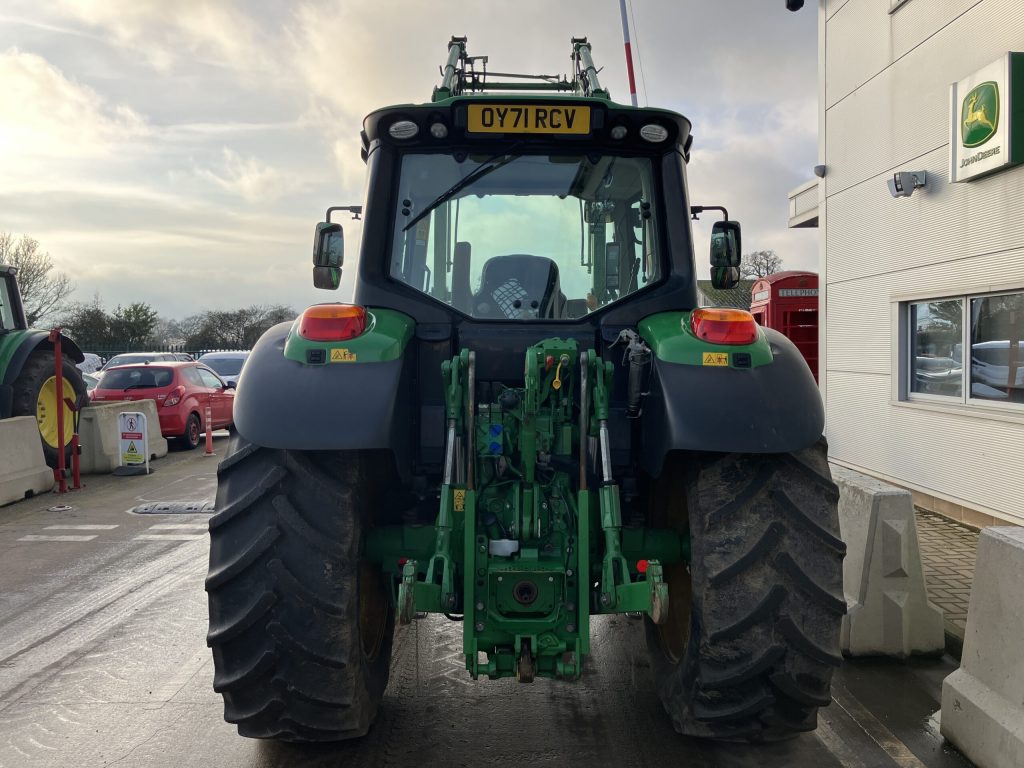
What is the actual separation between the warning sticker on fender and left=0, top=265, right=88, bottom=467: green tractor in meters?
8.90

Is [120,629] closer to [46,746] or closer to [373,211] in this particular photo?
[46,746]

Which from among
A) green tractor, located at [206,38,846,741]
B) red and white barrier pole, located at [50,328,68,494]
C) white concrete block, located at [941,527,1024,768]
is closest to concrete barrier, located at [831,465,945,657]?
white concrete block, located at [941,527,1024,768]

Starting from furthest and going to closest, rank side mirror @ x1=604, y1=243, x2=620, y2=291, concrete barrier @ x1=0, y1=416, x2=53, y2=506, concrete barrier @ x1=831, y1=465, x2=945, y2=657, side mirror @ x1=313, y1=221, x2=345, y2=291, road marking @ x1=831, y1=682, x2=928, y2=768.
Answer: concrete barrier @ x1=0, y1=416, x2=53, y2=506 → concrete barrier @ x1=831, y1=465, x2=945, y2=657 → side mirror @ x1=313, y1=221, x2=345, y2=291 → side mirror @ x1=604, y1=243, x2=620, y2=291 → road marking @ x1=831, y1=682, x2=928, y2=768

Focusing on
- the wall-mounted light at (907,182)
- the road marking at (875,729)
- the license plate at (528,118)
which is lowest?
the road marking at (875,729)

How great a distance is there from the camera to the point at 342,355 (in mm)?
3285

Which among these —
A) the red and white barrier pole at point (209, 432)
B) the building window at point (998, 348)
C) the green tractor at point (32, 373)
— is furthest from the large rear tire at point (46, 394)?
the building window at point (998, 348)

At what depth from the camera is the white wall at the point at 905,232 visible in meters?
7.61

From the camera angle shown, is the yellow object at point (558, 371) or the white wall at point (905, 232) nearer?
the yellow object at point (558, 371)

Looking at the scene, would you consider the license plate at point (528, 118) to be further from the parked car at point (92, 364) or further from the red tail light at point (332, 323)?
the parked car at point (92, 364)

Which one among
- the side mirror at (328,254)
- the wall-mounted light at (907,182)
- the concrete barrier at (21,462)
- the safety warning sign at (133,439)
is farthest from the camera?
the safety warning sign at (133,439)

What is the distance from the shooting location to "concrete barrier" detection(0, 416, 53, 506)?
974cm

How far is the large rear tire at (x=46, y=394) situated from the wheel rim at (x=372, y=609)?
27.1 ft

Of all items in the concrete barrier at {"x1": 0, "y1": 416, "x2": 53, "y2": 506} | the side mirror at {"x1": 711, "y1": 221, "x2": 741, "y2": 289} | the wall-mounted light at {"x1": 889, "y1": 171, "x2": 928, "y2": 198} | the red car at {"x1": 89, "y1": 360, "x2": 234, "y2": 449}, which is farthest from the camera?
the red car at {"x1": 89, "y1": 360, "x2": 234, "y2": 449}

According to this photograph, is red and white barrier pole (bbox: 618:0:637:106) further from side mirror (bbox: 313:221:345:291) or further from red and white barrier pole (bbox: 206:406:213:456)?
red and white barrier pole (bbox: 206:406:213:456)
